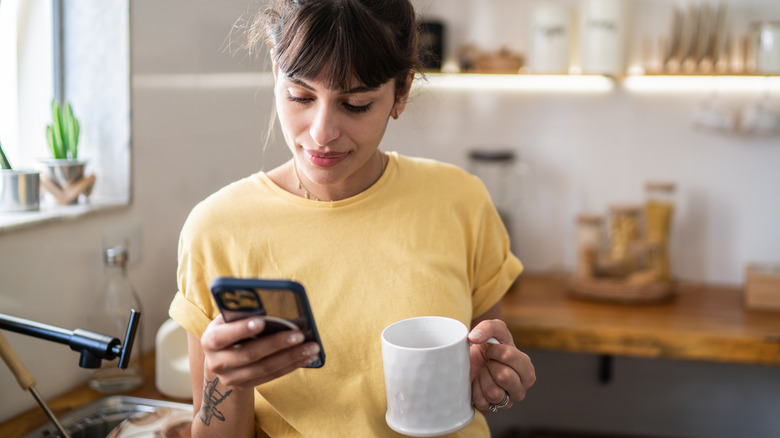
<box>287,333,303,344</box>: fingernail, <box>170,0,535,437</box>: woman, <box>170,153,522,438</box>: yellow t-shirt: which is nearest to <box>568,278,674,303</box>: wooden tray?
<box>170,0,535,437</box>: woman

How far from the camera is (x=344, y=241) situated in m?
1.06

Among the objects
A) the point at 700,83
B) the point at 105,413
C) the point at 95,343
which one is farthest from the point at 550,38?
the point at 95,343

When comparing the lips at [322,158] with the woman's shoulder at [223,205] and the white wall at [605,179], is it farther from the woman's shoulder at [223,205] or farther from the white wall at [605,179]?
the white wall at [605,179]

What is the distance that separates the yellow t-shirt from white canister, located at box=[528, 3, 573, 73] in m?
1.31

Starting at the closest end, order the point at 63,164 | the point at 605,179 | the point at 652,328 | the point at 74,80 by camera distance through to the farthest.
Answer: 1. the point at 63,164
2. the point at 74,80
3. the point at 652,328
4. the point at 605,179

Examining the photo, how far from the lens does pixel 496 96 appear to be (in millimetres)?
2451

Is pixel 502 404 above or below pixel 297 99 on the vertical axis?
below

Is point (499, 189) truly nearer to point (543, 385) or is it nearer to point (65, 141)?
point (543, 385)

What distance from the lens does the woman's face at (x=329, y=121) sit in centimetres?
91

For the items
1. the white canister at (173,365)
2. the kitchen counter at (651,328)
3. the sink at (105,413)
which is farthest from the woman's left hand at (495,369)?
the kitchen counter at (651,328)

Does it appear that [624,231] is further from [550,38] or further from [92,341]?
[92,341]

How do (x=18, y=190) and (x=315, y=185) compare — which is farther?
(x=18, y=190)

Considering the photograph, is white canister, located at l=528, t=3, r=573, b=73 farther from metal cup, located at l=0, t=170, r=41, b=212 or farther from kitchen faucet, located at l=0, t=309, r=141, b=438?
kitchen faucet, located at l=0, t=309, r=141, b=438

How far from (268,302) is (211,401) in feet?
1.02
